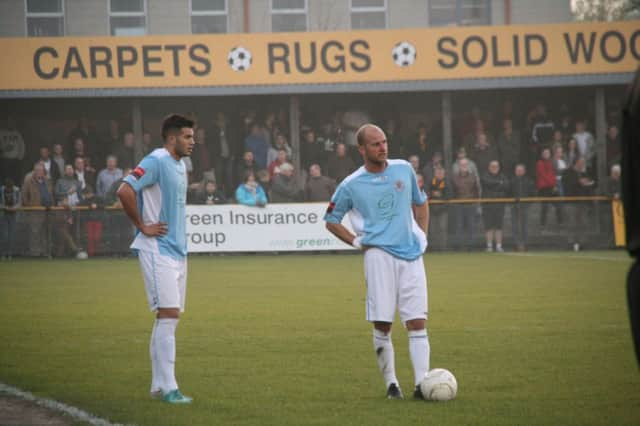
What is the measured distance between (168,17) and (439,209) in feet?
39.8

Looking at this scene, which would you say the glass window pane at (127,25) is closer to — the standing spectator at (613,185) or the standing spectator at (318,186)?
the standing spectator at (318,186)

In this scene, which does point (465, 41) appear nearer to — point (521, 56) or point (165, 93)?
point (521, 56)

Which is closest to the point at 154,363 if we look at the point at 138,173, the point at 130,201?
the point at 130,201

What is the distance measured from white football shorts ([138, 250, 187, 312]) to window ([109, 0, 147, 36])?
25802 millimetres

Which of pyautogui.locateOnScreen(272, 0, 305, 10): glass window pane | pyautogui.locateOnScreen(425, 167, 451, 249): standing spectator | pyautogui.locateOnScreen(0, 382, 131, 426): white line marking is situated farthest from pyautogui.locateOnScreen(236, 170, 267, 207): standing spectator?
pyautogui.locateOnScreen(0, 382, 131, 426): white line marking

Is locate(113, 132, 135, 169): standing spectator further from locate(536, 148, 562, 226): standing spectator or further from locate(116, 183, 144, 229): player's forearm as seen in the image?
locate(116, 183, 144, 229): player's forearm

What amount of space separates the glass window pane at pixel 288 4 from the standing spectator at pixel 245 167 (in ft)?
26.4

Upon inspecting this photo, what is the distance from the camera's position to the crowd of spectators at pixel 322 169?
83.0ft

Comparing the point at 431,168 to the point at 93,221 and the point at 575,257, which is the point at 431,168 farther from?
the point at 93,221

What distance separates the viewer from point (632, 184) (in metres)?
3.87

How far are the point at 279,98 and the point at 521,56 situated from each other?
22.0 ft

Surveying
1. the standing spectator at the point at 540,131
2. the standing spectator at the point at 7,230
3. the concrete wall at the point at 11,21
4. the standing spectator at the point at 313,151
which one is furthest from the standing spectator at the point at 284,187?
the concrete wall at the point at 11,21

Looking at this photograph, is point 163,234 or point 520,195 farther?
point 520,195

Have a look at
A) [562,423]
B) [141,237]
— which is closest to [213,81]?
[141,237]
